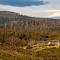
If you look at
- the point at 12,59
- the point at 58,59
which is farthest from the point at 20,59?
the point at 58,59

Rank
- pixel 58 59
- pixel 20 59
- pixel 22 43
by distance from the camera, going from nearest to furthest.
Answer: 1. pixel 20 59
2. pixel 58 59
3. pixel 22 43

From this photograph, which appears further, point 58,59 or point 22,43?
point 22,43

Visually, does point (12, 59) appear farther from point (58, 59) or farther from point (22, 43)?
point (22, 43)

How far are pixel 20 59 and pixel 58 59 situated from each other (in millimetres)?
6297

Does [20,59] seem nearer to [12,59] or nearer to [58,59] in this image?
[12,59]

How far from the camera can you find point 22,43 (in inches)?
3219

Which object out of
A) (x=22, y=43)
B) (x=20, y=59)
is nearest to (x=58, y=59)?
(x=20, y=59)

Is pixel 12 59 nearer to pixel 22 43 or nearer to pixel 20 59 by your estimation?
pixel 20 59

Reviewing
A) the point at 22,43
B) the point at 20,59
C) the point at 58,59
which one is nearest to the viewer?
the point at 20,59

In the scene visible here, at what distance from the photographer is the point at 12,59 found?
3472 cm

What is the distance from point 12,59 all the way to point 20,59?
1770 millimetres

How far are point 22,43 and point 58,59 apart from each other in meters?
46.0

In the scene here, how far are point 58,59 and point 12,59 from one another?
23.0 ft
